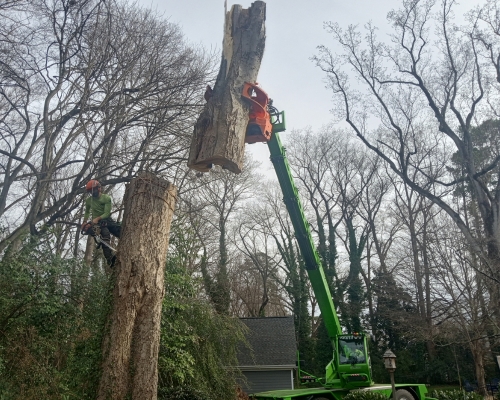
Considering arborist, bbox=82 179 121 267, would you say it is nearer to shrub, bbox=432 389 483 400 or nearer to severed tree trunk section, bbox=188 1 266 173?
severed tree trunk section, bbox=188 1 266 173

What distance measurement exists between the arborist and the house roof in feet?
41.4

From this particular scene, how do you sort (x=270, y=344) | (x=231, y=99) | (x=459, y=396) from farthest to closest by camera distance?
(x=270, y=344) → (x=459, y=396) → (x=231, y=99)

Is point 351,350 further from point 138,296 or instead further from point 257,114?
point 138,296

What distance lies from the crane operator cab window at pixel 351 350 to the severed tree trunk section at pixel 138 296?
7455mm

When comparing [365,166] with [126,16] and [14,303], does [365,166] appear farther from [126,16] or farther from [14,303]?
[14,303]

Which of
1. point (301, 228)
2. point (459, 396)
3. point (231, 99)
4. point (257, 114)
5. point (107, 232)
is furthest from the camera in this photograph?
point (459, 396)

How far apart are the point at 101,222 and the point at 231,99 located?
265cm

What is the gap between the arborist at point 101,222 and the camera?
6777 millimetres

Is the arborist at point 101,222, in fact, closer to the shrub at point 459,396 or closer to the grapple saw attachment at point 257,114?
the grapple saw attachment at point 257,114

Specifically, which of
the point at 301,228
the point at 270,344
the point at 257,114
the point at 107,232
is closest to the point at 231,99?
the point at 257,114

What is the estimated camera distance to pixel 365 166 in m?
29.7

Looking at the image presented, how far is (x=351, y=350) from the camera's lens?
446 inches

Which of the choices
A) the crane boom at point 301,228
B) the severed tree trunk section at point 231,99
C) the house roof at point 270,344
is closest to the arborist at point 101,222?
the severed tree trunk section at point 231,99

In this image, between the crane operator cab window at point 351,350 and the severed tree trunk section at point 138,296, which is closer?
the severed tree trunk section at point 138,296
